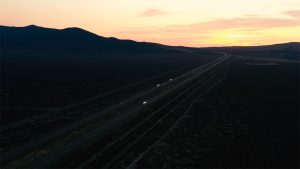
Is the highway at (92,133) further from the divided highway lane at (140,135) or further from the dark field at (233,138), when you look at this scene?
the dark field at (233,138)

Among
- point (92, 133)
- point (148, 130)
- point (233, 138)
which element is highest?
point (92, 133)

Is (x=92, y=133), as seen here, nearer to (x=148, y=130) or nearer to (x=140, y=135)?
(x=140, y=135)

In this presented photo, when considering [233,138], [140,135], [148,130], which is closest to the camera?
[140,135]

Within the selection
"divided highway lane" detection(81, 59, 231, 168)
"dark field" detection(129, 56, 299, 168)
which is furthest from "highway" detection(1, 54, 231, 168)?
"dark field" detection(129, 56, 299, 168)

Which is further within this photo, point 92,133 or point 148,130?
point 148,130

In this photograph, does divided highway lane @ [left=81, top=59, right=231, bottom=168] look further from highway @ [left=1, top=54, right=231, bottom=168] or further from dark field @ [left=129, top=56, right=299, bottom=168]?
dark field @ [left=129, top=56, right=299, bottom=168]

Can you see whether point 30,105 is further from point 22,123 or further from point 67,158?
point 67,158

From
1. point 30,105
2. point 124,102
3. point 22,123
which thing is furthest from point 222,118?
point 30,105

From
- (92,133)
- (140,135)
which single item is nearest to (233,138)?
(140,135)

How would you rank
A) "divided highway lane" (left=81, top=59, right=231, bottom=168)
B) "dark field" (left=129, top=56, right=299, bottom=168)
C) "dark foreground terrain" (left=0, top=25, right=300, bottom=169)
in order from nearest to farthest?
1. "divided highway lane" (left=81, top=59, right=231, bottom=168)
2. "dark foreground terrain" (left=0, top=25, right=300, bottom=169)
3. "dark field" (left=129, top=56, right=299, bottom=168)

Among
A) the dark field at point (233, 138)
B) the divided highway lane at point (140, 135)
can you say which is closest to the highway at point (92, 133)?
the divided highway lane at point (140, 135)

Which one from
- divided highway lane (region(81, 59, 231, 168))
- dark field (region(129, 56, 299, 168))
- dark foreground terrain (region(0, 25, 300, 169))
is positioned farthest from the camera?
dark field (region(129, 56, 299, 168))

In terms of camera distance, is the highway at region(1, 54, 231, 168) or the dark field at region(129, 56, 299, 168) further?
the dark field at region(129, 56, 299, 168)
